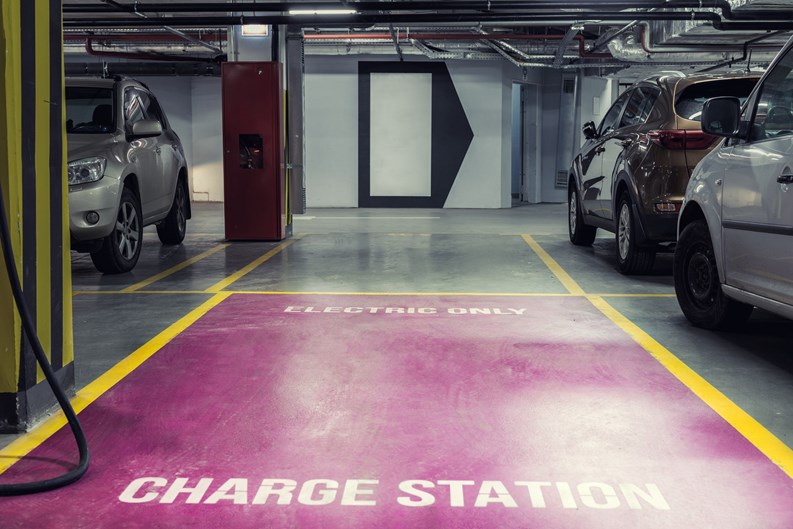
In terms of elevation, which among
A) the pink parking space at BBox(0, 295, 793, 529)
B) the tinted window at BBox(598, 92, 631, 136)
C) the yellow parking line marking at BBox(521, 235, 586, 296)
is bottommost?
the pink parking space at BBox(0, 295, 793, 529)

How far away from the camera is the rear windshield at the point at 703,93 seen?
23.7 ft

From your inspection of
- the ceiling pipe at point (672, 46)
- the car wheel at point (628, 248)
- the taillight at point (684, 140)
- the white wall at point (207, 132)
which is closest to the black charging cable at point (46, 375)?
the taillight at point (684, 140)

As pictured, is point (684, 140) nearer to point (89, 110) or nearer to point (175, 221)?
point (89, 110)

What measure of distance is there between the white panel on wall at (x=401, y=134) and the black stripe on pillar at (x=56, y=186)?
1527cm

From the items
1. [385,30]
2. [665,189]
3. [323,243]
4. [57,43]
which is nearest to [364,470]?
[57,43]

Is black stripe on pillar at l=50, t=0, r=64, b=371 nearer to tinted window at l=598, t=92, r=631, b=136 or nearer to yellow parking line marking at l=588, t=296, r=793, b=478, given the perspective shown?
yellow parking line marking at l=588, t=296, r=793, b=478

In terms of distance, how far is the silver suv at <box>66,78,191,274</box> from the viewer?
7.71 meters

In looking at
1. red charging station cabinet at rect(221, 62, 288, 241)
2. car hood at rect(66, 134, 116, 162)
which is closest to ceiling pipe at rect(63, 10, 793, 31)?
red charging station cabinet at rect(221, 62, 288, 241)

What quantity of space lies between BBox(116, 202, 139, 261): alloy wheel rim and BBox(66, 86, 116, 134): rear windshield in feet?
2.59

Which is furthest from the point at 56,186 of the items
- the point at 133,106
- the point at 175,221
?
the point at 175,221

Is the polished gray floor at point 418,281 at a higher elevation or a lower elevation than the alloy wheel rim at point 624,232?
lower

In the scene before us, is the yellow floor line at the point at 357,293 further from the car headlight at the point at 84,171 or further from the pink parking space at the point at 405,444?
the pink parking space at the point at 405,444

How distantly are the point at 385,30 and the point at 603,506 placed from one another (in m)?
14.3

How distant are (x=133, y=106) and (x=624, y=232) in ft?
16.6
